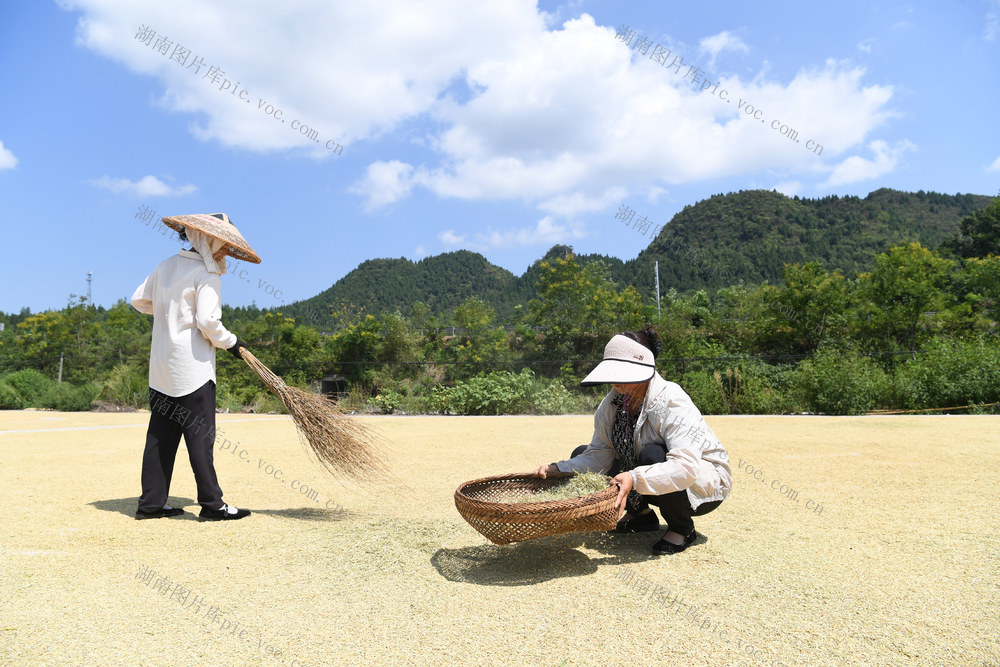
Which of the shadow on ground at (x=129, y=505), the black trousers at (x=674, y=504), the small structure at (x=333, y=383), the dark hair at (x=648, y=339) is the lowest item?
the shadow on ground at (x=129, y=505)

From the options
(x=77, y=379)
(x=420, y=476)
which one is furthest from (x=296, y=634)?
(x=77, y=379)

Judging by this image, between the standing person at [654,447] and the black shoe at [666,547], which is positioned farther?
the black shoe at [666,547]

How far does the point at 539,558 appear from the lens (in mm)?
3297

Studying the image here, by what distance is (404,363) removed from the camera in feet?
53.8

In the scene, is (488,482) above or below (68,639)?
above

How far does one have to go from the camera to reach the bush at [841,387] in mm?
11430

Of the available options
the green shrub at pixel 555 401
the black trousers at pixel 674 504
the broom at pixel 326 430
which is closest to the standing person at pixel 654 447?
the black trousers at pixel 674 504

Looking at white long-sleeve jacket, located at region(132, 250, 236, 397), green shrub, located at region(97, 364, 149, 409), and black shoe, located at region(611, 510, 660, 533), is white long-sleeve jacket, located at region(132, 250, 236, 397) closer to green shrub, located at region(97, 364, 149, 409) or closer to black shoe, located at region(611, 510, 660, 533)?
black shoe, located at region(611, 510, 660, 533)

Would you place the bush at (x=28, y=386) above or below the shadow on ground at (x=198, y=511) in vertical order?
above

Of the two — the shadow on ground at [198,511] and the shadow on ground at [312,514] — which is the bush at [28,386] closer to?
the shadow on ground at [198,511]

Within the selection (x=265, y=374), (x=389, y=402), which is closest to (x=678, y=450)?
(x=265, y=374)

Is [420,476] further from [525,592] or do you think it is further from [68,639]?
[68,639]

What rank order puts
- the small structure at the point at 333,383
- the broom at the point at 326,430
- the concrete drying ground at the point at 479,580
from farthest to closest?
the small structure at the point at 333,383 → the broom at the point at 326,430 → the concrete drying ground at the point at 479,580

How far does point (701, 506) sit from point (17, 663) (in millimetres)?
3013
